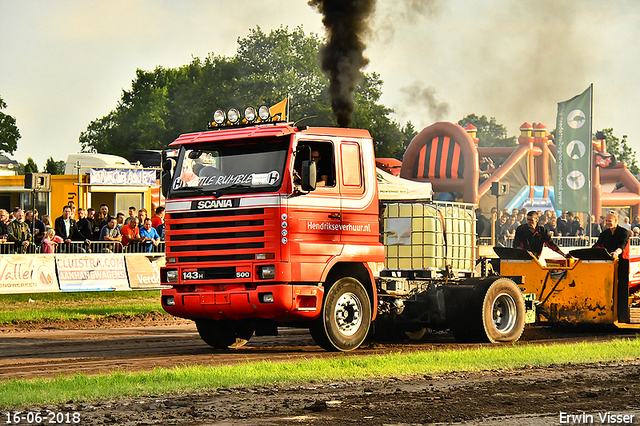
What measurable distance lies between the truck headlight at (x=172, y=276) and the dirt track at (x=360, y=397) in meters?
1.04

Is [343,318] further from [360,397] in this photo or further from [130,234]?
[130,234]

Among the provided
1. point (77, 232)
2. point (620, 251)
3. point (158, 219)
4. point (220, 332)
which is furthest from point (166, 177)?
point (158, 219)

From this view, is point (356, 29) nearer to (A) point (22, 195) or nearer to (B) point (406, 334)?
(B) point (406, 334)

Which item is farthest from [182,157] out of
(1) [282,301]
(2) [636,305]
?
(2) [636,305]

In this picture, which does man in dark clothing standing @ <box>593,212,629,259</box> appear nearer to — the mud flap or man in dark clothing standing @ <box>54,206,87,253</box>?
the mud flap

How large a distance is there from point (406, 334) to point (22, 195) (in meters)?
20.3

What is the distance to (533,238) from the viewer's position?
18234 millimetres

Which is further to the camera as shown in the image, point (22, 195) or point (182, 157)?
point (22, 195)

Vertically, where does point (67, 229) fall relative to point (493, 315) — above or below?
above

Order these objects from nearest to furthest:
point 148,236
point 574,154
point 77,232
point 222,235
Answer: point 222,235 < point 77,232 < point 148,236 < point 574,154

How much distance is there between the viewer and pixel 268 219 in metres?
12.5

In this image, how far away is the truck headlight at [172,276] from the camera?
43.5 feet

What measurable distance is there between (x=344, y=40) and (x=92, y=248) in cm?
859

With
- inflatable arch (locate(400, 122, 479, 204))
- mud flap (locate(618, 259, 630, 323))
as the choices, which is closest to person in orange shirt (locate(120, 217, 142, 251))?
mud flap (locate(618, 259, 630, 323))
